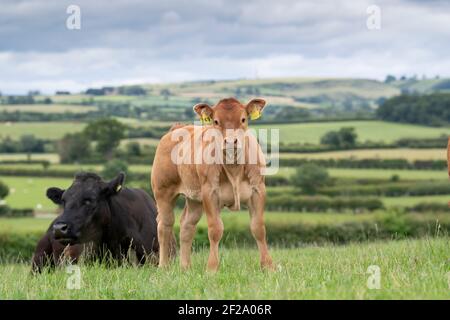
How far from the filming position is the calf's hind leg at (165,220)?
1251 centimetres

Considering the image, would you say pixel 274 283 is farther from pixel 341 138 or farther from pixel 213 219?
pixel 341 138

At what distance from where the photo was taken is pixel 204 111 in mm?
10609

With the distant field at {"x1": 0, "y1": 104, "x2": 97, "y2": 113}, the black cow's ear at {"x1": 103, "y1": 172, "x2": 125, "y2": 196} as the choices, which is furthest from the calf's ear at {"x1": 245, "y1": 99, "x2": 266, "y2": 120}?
the distant field at {"x1": 0, "y1": 104, "x2": 97, "y2": 113}

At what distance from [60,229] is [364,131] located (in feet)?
278

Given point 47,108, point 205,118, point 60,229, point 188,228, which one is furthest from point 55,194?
point 47,108

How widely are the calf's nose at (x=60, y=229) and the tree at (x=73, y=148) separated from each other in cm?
7471

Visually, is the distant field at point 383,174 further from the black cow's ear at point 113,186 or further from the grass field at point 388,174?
the black cow's ear at point 113,186

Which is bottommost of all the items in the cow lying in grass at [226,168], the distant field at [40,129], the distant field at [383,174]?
the distant field at [383,174]

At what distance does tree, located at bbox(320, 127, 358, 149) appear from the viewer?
278ft

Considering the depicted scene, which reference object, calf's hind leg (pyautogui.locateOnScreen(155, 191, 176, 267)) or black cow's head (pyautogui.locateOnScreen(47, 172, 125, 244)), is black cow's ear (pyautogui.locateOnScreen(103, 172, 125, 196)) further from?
calf's hind leg (pyautogui.locateOnScreen(155, 191, 176, 267))

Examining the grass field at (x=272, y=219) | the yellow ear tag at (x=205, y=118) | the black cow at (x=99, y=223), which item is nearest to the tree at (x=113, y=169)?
the grass field at (x=272, y=219)
